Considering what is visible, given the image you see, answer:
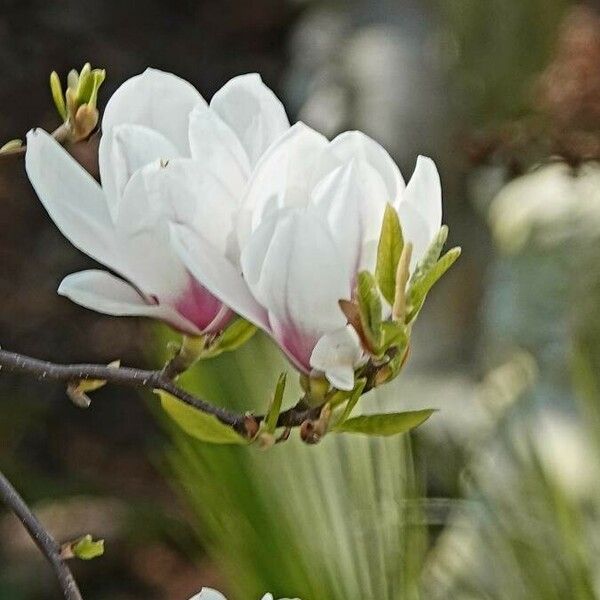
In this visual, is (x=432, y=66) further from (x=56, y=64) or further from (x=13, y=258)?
(x=13, y=258)

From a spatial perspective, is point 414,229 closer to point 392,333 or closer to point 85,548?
point 392,333

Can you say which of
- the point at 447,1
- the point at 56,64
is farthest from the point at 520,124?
the point at 56,64

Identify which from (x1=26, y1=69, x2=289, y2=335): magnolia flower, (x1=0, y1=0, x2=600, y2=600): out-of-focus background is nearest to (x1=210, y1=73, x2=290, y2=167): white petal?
(x1=26, y1=69, x2=289, y2=335): magnolia flower

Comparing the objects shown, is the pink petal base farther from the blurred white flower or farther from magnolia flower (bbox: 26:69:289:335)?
the blurred white flower

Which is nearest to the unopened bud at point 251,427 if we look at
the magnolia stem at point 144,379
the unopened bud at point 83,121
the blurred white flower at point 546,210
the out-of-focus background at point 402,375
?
the magnolia stem at point 144,379

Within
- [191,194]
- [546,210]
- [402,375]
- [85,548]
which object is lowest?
[402,375]

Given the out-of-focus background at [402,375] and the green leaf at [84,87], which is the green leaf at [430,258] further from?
the out-of-focus background at [402,375]

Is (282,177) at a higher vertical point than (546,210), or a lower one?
higher

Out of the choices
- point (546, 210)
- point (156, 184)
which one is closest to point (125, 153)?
point (156, 184)
